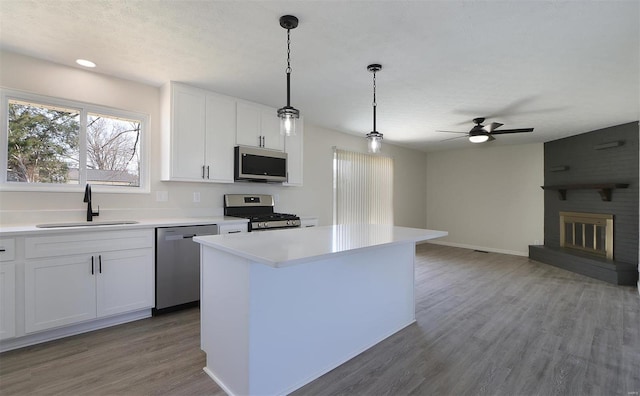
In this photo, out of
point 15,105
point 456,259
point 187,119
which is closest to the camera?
point 15,105

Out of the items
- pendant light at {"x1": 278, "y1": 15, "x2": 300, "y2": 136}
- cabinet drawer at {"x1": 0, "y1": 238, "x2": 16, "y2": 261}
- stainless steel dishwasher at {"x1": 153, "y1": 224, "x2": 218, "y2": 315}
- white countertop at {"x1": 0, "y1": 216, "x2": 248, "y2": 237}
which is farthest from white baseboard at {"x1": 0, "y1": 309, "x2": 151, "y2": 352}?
pendant light at {"x1": 278, "y1": 15, "x2": 300, "y2": 136}

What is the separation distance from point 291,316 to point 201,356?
0.88 m

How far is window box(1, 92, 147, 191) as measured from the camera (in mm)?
2662

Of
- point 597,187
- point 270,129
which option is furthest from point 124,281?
point 597,187

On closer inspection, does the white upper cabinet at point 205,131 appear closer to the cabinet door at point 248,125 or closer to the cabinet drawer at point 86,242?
the cabinet door at point 248,125

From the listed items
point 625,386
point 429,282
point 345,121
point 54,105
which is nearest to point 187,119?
point 54,105

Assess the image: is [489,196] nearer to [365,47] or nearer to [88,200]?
[365,47]

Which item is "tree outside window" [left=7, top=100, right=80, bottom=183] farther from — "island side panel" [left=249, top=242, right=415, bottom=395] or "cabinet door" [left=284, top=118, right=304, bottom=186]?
"island side panel" [left=249, top=242, right=415, bottom=395]

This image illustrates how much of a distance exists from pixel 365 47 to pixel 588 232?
17.6ft

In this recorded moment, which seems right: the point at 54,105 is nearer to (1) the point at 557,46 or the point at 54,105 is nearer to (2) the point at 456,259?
(1) the point at 557,46

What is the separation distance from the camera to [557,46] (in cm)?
229

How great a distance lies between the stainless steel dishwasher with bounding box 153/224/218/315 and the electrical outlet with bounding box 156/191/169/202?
67 cm

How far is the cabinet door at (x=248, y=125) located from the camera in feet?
12.1

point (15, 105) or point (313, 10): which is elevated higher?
point (313, 10)
